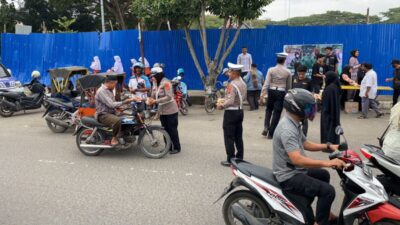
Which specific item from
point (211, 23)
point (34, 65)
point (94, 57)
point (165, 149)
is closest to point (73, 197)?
point (165, 149)

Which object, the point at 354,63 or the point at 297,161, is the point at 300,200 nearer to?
the point at 297,161

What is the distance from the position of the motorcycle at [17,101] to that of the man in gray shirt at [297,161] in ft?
33.5

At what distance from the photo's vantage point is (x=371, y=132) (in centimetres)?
950

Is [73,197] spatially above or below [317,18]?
below

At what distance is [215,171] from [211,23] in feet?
146

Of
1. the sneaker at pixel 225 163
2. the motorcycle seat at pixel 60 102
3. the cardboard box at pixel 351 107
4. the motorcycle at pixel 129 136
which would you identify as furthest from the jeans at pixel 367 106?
the motorcycle seat at pixel 60 102

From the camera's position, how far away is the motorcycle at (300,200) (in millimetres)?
3584

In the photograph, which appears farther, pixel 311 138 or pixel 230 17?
pixel 230 17

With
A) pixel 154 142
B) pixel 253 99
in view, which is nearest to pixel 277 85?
pixel 154 142

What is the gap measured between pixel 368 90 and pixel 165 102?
6.14 meters

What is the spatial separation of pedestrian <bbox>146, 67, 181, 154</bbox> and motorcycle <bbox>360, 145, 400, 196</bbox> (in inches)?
154

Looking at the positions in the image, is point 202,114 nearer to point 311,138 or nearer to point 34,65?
point 311,138

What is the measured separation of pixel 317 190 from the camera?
3756 mm

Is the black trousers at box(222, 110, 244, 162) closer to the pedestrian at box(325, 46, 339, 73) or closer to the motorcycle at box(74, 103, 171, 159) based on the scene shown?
the motorcycle at box(74, 103, 171, 159)
